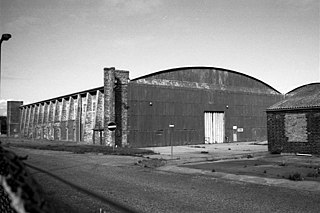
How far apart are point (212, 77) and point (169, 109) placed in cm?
764

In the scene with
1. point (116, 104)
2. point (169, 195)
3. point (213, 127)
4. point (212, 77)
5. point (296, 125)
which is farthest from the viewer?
point (212, 77)

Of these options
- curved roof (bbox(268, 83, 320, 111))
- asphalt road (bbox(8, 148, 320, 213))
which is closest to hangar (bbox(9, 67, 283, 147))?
curved roof (bbox(268, 83, 320, 111))

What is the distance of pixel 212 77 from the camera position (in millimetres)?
35312

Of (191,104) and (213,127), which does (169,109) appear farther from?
(213,127)

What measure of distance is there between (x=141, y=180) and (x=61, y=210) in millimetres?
4567

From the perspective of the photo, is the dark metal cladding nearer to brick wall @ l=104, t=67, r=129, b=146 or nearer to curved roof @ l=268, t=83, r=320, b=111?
brick wall @ l=104, t=67, r=129, b=146

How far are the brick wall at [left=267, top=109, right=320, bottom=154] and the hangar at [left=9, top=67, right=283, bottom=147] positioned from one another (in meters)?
7.32

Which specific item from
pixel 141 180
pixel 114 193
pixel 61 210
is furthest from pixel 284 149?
pixel 61 210

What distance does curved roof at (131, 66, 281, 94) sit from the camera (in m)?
31.3

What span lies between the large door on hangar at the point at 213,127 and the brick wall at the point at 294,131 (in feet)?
42.9

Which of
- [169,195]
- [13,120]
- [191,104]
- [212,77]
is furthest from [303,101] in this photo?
[13,120]

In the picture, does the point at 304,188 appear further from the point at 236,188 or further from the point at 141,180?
the point at 141,180

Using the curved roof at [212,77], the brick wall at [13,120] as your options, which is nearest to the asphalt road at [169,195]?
the curved roof at [212,77]

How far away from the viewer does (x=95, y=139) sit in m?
31.4
